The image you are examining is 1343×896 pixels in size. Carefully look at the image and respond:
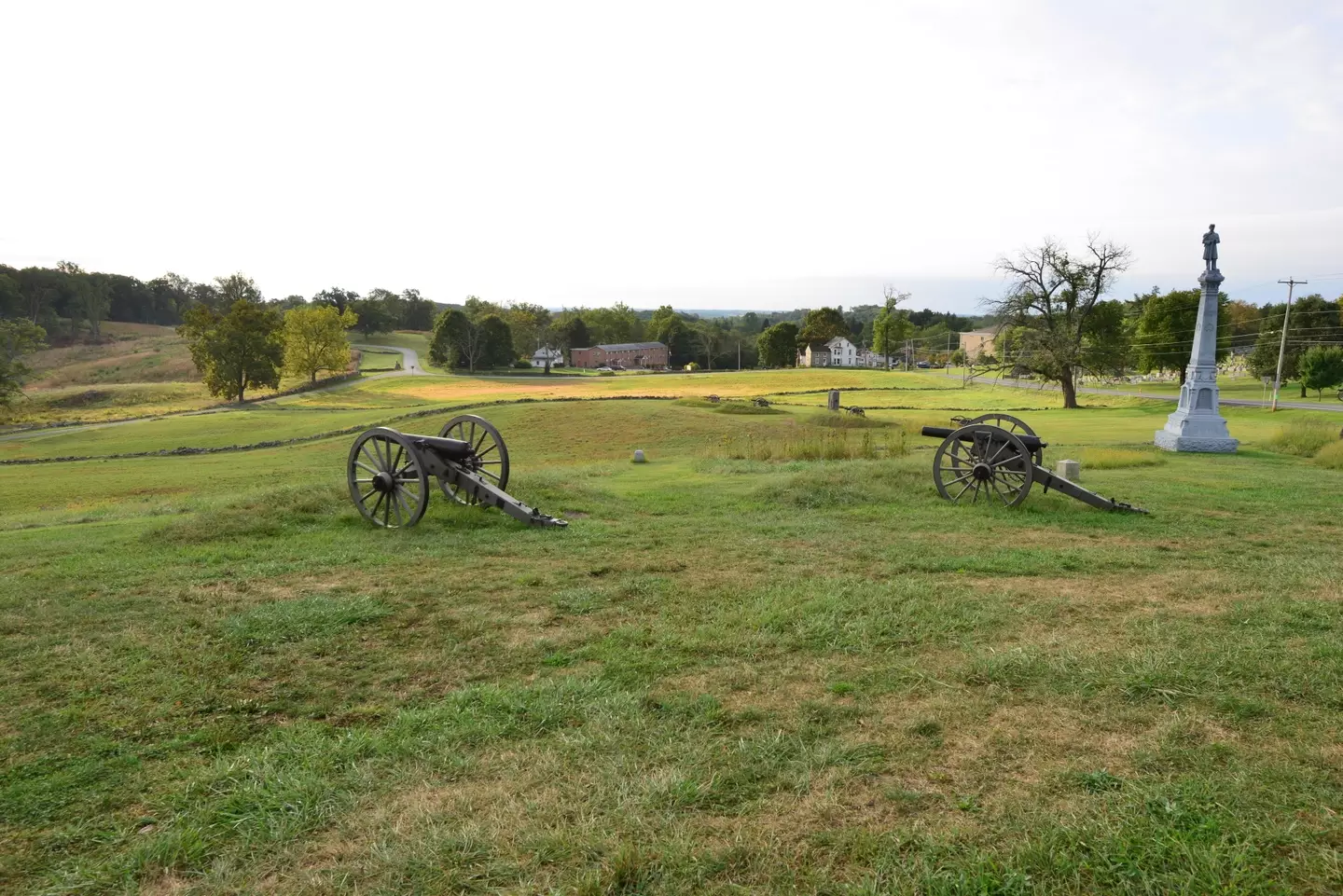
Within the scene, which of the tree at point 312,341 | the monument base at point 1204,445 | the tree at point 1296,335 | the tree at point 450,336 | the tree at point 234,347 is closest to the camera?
the monument base at point 1204,445

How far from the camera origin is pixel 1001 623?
249 inches

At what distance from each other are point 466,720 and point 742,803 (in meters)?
1.85

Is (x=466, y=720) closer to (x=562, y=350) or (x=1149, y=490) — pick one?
(x=1149, y=490)

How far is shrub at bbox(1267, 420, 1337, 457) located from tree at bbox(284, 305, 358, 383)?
6027 centimetres

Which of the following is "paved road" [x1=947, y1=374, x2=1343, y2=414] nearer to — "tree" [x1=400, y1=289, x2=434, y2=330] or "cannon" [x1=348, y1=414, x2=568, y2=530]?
"cannon" [x1=348, y1=414, x2=568, y2=530]

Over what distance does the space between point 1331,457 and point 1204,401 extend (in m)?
3.85

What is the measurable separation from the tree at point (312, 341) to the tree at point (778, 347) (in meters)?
50.1

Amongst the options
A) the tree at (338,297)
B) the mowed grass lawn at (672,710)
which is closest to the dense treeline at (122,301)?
the tree at (338,297)

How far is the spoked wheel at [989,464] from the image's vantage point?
12.2 metres

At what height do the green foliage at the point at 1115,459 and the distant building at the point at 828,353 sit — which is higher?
the distant building at the point at 828,353

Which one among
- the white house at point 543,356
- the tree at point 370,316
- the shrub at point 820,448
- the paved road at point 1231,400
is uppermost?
the tree at point 370,316

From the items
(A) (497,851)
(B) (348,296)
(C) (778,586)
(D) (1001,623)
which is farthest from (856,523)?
(B) (348,296)

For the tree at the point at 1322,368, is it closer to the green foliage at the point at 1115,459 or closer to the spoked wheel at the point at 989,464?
the green foliage at the point at 1115,459

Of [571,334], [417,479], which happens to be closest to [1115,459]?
[417,479]
